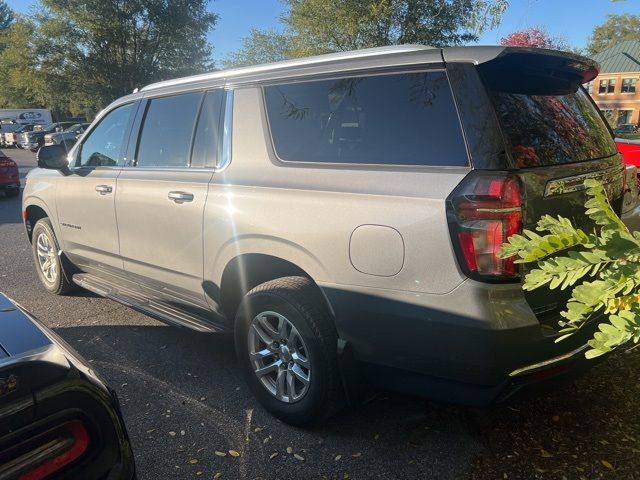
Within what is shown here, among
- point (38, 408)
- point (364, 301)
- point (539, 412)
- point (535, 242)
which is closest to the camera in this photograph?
point (38, 408)

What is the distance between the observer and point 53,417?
158 centimetres

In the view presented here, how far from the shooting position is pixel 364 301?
2551 mm

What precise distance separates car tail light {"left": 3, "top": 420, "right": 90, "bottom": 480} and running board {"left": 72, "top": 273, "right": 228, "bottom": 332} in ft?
6.00

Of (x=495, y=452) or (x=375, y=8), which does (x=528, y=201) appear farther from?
(x=375, y=8)

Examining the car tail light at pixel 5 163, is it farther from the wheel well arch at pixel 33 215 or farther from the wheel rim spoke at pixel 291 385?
the wheel rim spoke at pixel 291 385

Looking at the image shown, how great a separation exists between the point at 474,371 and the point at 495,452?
0.70 meters

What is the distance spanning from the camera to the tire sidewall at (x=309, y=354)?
2805 millimetres

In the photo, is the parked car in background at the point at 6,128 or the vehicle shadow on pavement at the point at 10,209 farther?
the parked car in background at the point at 6,128

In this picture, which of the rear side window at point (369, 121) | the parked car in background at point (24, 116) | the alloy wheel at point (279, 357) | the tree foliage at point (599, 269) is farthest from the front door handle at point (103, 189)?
the parked car in background at point (24, 116)

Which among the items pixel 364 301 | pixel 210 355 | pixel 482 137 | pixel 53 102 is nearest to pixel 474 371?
pixel 364 301

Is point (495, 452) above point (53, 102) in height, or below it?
below

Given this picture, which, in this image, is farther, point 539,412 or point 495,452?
point 539,412

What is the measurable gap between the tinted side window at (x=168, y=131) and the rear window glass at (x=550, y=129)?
2125mm

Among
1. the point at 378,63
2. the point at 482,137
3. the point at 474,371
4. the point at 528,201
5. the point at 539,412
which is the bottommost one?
the point at 539,412
